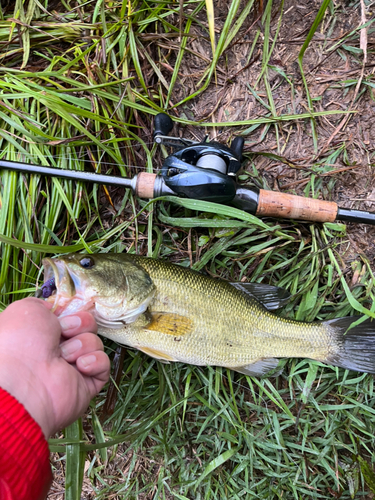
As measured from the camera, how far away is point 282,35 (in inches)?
105

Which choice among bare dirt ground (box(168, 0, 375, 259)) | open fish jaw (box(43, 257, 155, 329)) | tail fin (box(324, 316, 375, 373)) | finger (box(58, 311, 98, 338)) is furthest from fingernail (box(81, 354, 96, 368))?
bare dirt ground (box(168, 0, 375, 259))

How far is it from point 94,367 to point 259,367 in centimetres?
127

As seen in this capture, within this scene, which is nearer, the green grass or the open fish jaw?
the open fish jaw

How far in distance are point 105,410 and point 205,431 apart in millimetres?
814

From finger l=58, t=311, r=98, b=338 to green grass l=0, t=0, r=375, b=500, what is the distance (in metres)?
0.71

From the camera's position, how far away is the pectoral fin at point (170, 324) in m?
2.09

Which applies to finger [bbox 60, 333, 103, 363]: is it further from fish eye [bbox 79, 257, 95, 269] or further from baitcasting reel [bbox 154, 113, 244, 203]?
baitcasting reel [bbox 154, 113, 244, 203]

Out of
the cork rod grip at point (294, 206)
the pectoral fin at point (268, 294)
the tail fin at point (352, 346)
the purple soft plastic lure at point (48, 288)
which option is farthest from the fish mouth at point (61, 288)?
the tail fin at point (352, 346)

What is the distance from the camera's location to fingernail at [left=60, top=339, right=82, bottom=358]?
65.4 inches

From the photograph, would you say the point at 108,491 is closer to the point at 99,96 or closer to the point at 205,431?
the point at 205,431

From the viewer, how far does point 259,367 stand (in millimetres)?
2373

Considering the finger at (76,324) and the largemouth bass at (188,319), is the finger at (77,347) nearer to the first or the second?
the finger at (76,324)

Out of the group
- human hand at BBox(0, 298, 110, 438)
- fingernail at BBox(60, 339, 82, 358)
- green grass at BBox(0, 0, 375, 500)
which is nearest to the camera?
human hand at BBox(0, 298, 110, 438)

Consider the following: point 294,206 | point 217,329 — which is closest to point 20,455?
point 217,329
